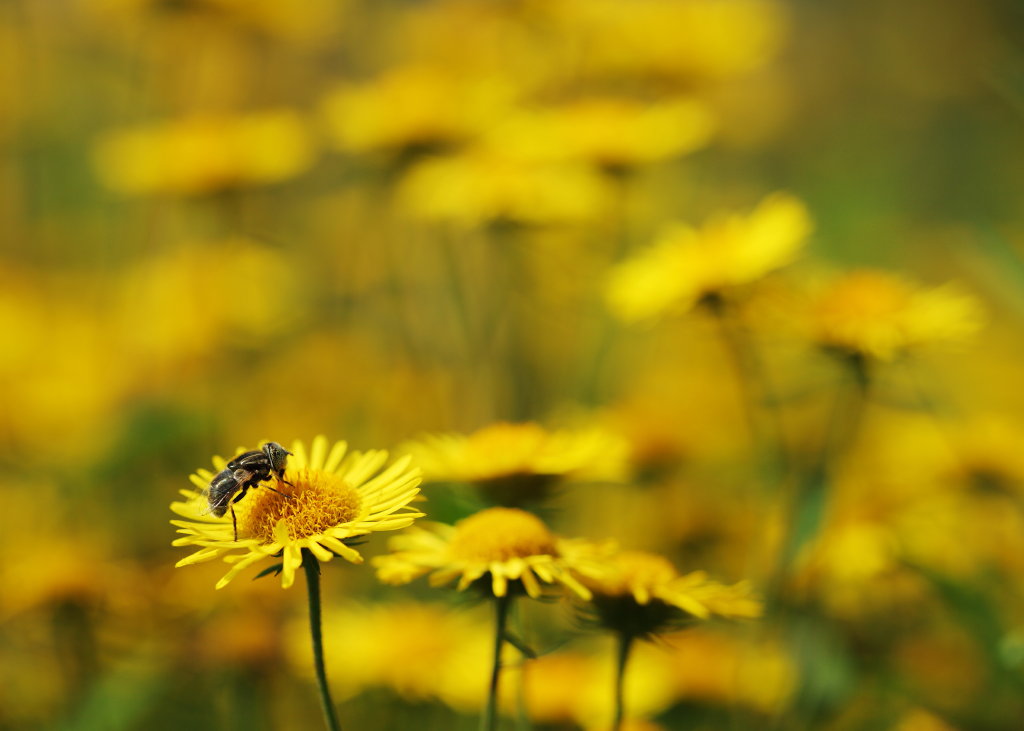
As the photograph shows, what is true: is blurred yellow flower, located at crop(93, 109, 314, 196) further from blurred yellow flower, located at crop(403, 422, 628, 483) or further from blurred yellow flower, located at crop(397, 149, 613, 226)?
blurred yellow flower, located at crop(403, 422, 628, 483)

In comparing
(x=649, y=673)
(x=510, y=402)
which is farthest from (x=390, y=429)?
(x=649, y=673)

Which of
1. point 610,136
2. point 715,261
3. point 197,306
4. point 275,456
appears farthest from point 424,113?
point 275,456

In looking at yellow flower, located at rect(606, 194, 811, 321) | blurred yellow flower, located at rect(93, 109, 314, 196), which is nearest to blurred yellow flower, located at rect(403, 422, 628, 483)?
yellow flower, located at rect(606, 194, 811, 321)

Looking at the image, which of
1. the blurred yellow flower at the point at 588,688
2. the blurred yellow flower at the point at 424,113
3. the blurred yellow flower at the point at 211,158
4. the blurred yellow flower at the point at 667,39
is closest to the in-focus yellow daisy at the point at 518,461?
the blurred yellow flower at the point at 588,688

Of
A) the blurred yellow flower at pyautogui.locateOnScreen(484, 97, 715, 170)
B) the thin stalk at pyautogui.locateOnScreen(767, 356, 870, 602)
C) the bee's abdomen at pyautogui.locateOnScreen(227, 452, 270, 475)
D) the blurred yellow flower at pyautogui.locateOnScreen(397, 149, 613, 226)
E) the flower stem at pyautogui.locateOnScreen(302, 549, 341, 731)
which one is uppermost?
the blurred yellow flower at pyautogui.locateOnScreen(484, 97, 715, 170)

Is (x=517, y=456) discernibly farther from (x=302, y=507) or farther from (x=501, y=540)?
(x=302, y=507)

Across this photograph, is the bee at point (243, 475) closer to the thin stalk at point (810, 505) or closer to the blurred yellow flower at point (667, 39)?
the thin stalk at point (810, 505)

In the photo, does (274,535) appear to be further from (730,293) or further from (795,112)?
(795,112)
